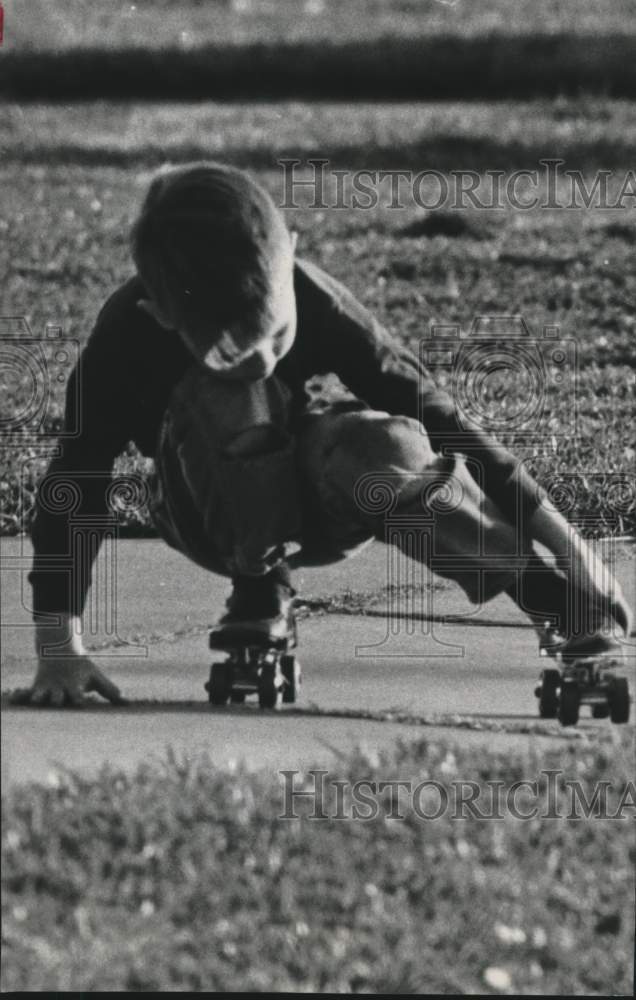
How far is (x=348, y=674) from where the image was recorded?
304cm

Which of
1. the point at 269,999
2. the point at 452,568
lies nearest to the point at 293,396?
the point at 452,568

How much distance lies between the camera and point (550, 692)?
2.96 m

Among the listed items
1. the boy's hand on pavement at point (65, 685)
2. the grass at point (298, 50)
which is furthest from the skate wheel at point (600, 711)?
the grass at point (298, 50)

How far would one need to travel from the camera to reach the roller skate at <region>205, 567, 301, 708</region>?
2914 millimetres

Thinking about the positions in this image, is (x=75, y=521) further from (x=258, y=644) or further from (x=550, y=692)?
(x=550, y=692)

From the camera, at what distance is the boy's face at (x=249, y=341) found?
2746 mm

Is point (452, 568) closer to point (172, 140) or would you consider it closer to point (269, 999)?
point (269, 999)

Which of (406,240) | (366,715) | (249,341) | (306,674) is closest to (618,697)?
(366,715)

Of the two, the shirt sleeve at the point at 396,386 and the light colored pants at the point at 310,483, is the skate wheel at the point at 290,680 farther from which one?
the shirt sleeve at the point at 396,386

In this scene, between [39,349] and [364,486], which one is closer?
[364,486]

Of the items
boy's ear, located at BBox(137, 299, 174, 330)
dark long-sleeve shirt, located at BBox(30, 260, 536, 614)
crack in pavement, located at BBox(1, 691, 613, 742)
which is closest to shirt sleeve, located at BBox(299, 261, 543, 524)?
dark long-sleeve shirt, located at BBox(30, 260, 536, 614)

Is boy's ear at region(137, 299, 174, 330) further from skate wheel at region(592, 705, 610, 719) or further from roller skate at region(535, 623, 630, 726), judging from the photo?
skate wheel at region(592, 705, 610, 719)

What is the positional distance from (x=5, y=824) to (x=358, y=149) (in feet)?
6.42

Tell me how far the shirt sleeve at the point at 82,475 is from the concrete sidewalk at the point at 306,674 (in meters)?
0.11
